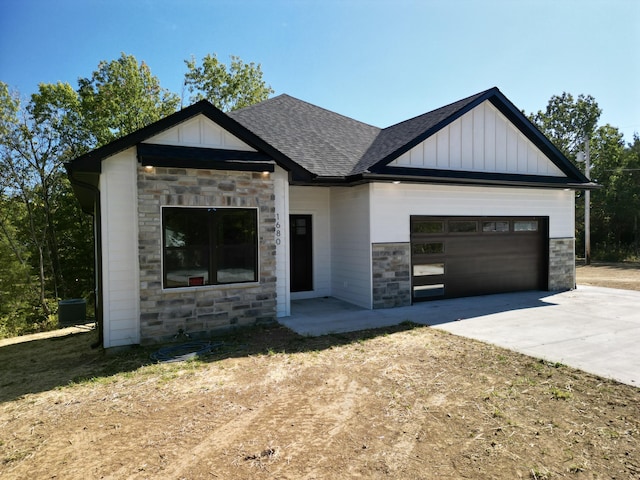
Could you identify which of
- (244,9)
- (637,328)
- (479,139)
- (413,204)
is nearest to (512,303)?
(637,328)

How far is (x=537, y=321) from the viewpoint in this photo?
27.5ft

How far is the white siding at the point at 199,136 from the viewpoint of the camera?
7.38 meters

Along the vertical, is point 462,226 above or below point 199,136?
below

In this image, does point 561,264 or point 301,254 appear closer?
point 301,254

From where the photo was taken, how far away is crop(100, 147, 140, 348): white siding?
7.03m

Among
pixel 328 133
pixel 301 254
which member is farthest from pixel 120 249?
pixel 328 133

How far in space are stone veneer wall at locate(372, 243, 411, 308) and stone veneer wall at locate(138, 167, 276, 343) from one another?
2.74 m

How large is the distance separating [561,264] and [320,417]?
11.5m

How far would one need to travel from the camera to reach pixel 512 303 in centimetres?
1034

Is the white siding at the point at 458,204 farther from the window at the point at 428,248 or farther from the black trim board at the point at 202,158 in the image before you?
the black trim board at the point at 202,158

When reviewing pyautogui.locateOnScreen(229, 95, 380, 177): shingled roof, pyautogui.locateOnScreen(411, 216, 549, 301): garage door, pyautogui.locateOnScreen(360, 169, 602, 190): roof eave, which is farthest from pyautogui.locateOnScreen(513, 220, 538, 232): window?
pyautogui.locateOnScreen(229, 95, 380, 177): shingled roof

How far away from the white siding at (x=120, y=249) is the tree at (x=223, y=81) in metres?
20.8

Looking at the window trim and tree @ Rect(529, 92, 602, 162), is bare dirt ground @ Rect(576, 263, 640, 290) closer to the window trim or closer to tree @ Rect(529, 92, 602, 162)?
the window trim

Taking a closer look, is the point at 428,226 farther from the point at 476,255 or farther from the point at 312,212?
the point at 312,212
